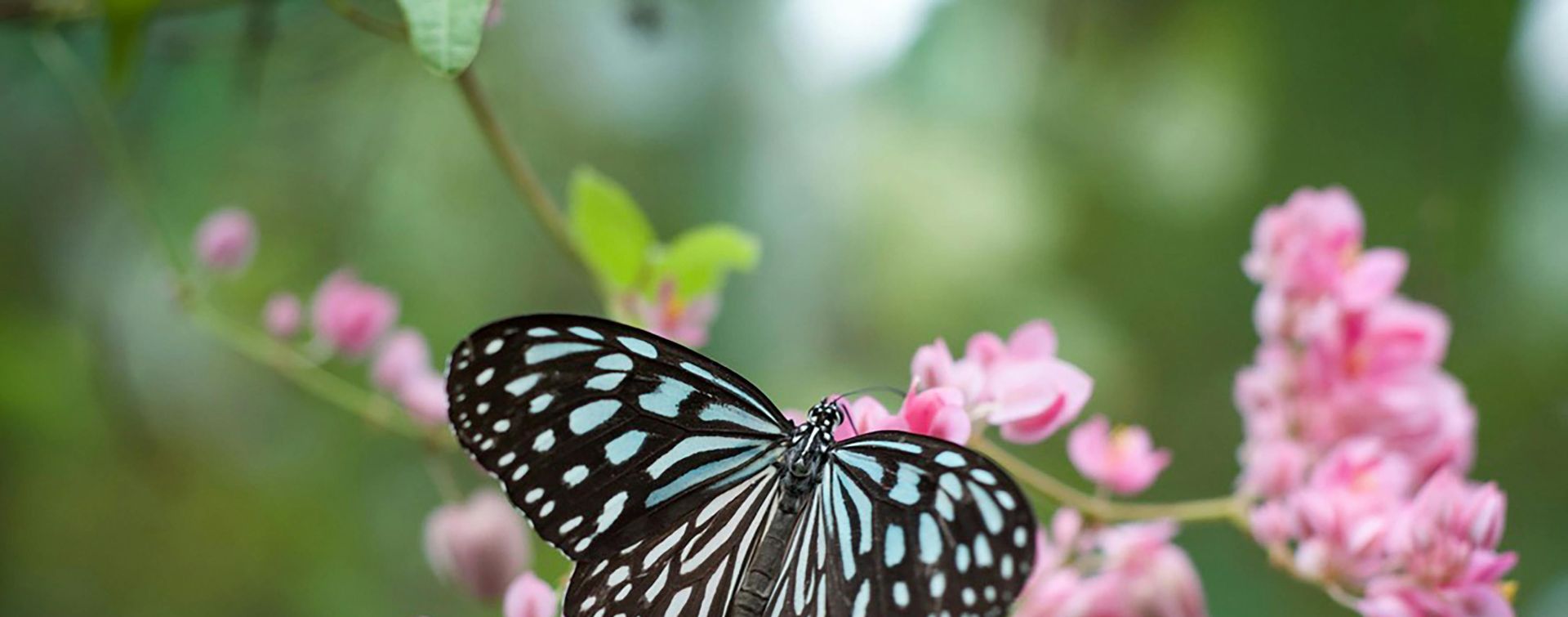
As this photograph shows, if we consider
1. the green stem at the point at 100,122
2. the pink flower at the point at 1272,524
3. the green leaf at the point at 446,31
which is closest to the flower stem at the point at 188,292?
the green stem at the point at 100,122

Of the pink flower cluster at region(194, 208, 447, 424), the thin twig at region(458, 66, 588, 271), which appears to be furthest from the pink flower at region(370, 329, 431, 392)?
the thin twig at region(458, 66, 588, 271)

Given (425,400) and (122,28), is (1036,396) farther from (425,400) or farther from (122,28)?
(122,28)

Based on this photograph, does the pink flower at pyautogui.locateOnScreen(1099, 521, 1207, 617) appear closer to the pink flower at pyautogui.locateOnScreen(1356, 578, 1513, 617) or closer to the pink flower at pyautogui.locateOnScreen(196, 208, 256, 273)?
the pink flower at pyautogui.locateOnScreen(1356, 578, 1513, 617)

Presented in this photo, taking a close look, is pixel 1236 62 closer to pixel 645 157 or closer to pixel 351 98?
pixel 645 157

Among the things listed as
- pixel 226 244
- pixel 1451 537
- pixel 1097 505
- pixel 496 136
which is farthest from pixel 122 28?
pixel 1451 537

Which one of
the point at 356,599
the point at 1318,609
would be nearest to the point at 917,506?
the point at 1318,609

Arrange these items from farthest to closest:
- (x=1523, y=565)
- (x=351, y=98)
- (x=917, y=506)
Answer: (x=351, y=98) < (x=1523, y=565) < (x=917, y=506)
